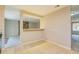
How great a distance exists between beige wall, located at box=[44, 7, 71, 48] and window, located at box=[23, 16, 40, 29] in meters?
0.20

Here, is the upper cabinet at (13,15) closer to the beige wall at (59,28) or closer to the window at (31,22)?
the window at (31,22)

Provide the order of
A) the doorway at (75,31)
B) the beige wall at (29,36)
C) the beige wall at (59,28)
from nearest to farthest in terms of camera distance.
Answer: the doorway at (75,31)
the beige wall at (29,36)
the beige wall at (59,28)

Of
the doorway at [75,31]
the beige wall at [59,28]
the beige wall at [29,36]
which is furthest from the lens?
the beige wall at [59,28]

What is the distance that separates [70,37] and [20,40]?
107cm

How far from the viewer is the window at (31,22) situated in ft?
6.03

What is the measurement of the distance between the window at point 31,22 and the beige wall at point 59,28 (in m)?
0.20

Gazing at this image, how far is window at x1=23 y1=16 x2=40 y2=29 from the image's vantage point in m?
1.84

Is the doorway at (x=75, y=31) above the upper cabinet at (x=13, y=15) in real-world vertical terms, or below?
below

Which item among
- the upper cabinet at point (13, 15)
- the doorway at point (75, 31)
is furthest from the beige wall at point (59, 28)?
the upper cabinet at point (13, 15)

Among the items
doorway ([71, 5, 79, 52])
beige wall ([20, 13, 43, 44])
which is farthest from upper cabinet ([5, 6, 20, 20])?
doorway ([71, 5, 79, 52])

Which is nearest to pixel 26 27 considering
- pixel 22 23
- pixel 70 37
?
pixel 22 23

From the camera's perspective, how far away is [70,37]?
1965mm
